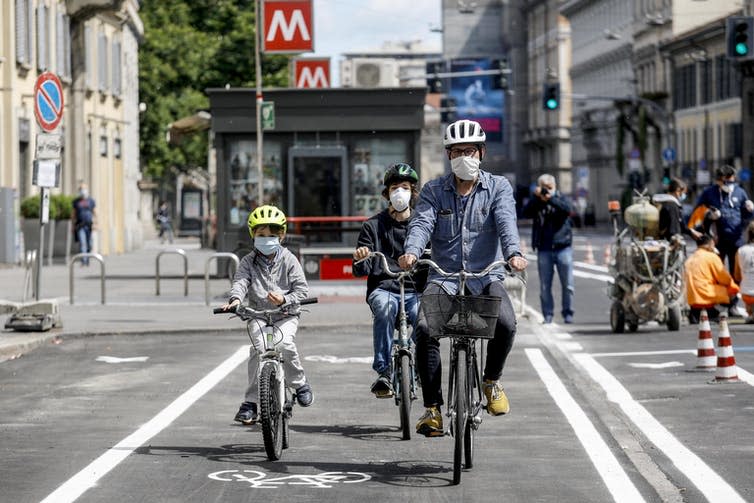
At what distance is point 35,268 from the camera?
22.7 meters

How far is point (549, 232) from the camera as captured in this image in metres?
21.6

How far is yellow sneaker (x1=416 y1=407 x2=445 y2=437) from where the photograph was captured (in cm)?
1010

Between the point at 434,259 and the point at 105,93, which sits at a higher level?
the point at 105,93

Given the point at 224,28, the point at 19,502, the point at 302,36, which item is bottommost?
Answer: the point at 19,502

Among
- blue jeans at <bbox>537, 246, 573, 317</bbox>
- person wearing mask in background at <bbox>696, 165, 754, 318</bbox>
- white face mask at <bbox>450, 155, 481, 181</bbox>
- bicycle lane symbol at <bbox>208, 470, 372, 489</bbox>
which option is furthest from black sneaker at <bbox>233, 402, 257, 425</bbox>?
person wearing mask in background at <bbox>696, 165, 754, 318</bbox>

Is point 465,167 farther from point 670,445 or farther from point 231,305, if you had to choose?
point 670,445

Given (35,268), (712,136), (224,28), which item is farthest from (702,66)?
(35,268)

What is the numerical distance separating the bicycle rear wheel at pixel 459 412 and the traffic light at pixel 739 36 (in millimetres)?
23020

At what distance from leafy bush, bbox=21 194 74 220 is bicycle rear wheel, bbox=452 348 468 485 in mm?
30578

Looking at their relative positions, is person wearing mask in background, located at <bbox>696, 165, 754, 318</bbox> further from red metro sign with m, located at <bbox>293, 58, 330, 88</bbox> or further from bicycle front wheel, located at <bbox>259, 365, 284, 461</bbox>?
red metro sign with m, located at <bbox>293, 58, 330, 88</bbox>

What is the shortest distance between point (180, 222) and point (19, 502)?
83.5m

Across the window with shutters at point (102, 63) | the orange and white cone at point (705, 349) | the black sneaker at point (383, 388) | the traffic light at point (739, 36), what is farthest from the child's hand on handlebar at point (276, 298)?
the window with shutters at point (102, 63)

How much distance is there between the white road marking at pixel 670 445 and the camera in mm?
9141

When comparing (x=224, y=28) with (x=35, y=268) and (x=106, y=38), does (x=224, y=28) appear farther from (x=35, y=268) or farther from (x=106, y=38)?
(x=35, y=268)
